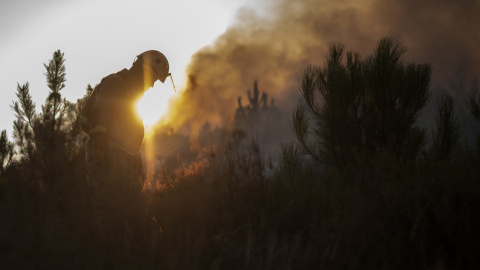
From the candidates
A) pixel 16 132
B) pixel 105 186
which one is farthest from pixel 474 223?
pixel 16 132

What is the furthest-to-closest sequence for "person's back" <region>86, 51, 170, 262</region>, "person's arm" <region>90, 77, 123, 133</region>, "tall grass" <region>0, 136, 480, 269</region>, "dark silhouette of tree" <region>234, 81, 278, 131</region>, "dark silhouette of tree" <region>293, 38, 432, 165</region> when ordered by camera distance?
"dark silhouette of tree" <region>234, 81, 278, 131</region> < "dark silhouette of tree" <region>293, 38, 432, 165</region> < "person's arm" <region>90, 77, 123, 133</region> < "person's back" <region>86, 51, 170, 262</region> < "tall grass" <region>0, 136, 480, 269</region>

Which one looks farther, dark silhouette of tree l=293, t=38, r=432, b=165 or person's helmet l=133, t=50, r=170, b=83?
dark silhouette of tree l=293, t=38, r=432, b=165

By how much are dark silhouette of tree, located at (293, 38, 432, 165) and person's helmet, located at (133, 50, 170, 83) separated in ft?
A: 8.53

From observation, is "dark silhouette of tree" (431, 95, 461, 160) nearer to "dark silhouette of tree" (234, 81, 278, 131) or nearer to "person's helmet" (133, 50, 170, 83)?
"person's helmet" (133, 50, 170, 83)

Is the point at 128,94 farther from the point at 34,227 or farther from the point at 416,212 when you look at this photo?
the point at 416,212

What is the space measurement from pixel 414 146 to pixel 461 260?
11.3ft

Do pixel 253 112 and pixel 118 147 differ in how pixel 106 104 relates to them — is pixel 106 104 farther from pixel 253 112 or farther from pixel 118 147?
pixel 253 112

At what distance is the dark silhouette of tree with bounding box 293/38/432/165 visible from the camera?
5.72m

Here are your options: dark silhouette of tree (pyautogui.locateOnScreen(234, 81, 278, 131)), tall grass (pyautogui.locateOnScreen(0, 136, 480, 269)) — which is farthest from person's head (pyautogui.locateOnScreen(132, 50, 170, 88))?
dark silhouette of tree (pyautogui.locateOnScreen(234, 81, 278, 131))

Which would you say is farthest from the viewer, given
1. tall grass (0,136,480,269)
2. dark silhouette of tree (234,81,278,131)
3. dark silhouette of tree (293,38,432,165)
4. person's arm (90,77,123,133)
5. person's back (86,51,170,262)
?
dark silhouette of tree (234,81,278,131)

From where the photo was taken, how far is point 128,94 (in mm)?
5020

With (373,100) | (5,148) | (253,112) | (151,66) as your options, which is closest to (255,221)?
(151,66)

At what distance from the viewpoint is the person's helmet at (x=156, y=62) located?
5266mm

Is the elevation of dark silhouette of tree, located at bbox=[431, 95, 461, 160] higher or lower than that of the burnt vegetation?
higher
